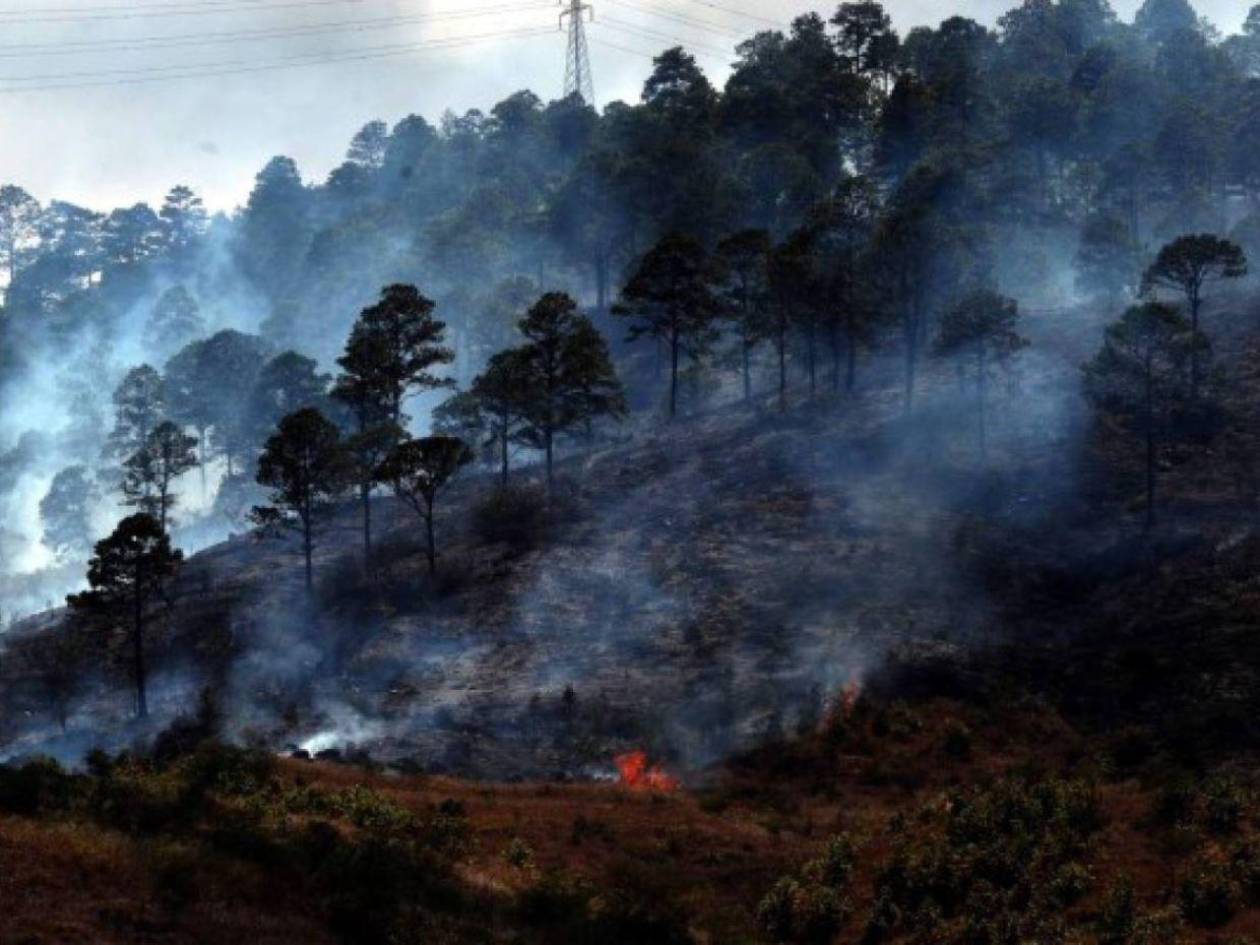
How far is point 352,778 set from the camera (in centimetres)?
4056

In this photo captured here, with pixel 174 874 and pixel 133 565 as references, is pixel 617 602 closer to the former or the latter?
pixel 133 565

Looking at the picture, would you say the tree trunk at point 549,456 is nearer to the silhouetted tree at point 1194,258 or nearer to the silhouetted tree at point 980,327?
the silhouetted tree at point 980,327

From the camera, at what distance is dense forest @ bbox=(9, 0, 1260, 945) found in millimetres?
28969

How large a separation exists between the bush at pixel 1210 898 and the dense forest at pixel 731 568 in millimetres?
123

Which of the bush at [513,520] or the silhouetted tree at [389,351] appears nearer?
the bush at [513,520]

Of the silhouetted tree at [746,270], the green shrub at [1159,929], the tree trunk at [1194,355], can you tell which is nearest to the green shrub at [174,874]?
the green shrub at [1159,929]

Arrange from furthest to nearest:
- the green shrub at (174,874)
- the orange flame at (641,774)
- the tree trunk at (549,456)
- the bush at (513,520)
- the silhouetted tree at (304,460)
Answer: the tree trunk at (549,456)
the bush at (513,520)
the silhouetted tree at (304,460)
the orange flame at (641,774)
the green shrub at (174,874)

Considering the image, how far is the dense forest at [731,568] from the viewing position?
28969mm

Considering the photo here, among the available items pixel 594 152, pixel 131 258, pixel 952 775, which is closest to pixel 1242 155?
pixel 594 152

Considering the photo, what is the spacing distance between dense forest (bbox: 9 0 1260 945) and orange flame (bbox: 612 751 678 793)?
41 centimetres

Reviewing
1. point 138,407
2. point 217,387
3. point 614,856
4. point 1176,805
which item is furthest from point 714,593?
point 138,407

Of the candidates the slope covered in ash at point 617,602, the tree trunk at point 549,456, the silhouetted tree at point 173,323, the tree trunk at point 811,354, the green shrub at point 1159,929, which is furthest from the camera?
the silhouetted tree at point 173,323

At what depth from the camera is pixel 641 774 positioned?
45688mm

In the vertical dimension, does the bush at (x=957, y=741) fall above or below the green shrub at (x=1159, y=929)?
below
